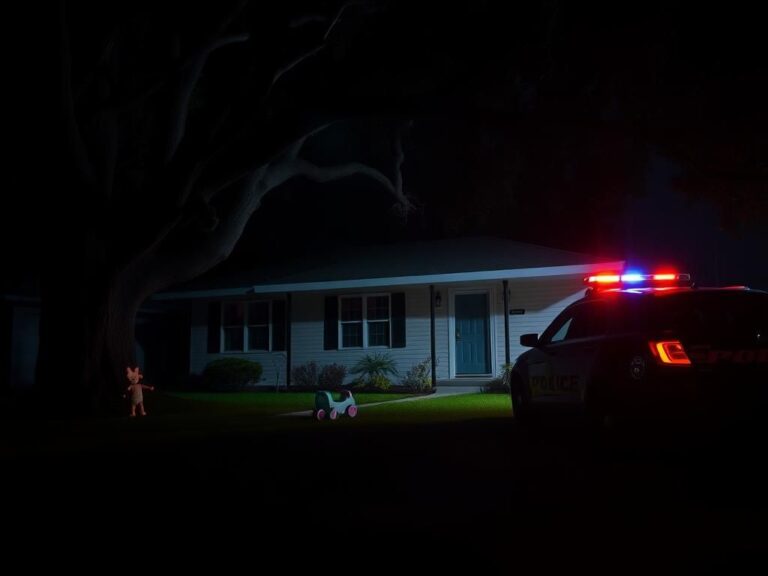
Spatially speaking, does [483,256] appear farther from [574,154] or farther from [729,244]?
[729,244]

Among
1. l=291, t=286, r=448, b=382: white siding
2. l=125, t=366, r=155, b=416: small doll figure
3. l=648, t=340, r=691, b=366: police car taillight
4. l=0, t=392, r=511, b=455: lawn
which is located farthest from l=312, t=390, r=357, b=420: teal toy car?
l=291, t=286, r=448, b=382: white siding

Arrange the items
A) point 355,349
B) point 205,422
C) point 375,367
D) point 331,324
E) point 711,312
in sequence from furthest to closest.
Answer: point 331,324
point 355,349
point 375,367
point 205,422
point 711,312

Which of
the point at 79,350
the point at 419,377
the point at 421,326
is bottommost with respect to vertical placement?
the point at 419,377

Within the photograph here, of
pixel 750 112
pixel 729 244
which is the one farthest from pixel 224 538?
pixel 729 244

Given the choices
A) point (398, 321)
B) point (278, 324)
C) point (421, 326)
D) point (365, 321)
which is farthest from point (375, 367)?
point (278, 324)

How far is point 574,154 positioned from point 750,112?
4.40m

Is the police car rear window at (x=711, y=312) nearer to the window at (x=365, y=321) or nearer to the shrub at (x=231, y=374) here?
the window at (x=365, y=321)

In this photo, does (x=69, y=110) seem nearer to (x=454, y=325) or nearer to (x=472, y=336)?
(x=454, y=325)

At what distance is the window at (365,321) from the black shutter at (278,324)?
1.75 meters

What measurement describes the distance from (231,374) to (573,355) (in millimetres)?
13766

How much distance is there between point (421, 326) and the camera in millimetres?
19250

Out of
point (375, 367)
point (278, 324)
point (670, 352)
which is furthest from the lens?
point (278, 324)

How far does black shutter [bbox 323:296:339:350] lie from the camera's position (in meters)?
19.8

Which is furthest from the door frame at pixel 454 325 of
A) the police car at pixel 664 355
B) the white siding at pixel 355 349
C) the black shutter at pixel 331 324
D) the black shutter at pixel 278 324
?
the police car at pixel 664 355
